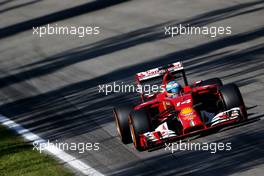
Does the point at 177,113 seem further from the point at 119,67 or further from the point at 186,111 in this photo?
the point at 119,67

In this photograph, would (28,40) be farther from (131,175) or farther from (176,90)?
(131,175)

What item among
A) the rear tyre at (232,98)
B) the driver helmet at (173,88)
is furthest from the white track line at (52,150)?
the rear tyre at (232,98)

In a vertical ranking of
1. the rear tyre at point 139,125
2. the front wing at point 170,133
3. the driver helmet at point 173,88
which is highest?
the driver helmet at point 173,88

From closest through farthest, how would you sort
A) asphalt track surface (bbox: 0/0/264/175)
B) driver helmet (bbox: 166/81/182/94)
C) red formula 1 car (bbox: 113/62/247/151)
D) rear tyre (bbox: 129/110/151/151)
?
asphalt track surface (bbox: 0/0/264/175) < red formula 1 car (bbox: 113/62/247/151) < rear tyre (bbox: 129/110/151/151) < driver helmet (bbox: 166/81/182/94)

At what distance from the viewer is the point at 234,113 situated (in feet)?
51.0

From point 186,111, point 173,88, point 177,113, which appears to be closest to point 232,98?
point 186,111

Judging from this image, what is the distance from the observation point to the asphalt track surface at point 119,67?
15.2 metres

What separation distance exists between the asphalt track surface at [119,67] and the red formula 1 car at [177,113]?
343mm

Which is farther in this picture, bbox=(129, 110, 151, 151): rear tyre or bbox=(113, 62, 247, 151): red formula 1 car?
bbox=(129, 110, 151, 151): rear tyre

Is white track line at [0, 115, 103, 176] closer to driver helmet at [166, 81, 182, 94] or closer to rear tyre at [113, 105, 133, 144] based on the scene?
rear tyre at [113, 105, 133, 144]

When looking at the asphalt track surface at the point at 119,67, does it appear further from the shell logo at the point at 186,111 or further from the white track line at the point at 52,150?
the shell logo at the point at 186,111

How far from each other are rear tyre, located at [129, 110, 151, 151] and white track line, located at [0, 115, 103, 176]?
3.37 feet

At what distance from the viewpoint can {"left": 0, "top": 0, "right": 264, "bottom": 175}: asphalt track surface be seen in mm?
15156

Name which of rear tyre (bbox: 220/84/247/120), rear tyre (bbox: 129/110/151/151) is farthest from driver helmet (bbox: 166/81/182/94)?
rear tyre (bbox: 129/110/151/151)
